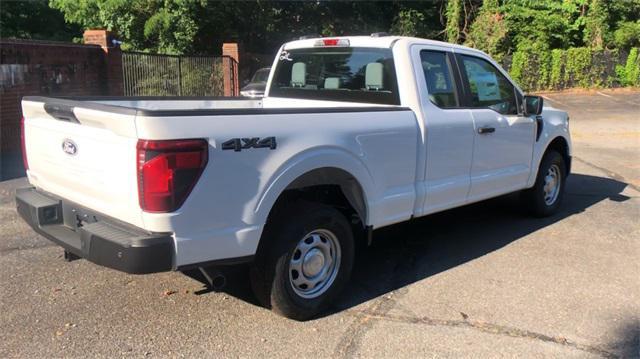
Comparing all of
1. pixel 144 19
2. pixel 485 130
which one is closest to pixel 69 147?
pixel 485 130

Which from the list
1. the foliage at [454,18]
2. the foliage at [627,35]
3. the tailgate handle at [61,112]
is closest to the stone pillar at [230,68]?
the foliage at [454,18]

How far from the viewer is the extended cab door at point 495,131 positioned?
5.41m

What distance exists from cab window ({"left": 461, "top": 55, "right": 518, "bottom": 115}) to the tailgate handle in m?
3.45

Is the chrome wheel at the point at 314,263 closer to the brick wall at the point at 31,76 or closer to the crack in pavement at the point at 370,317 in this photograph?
the crack in pavement at the point at 370,317

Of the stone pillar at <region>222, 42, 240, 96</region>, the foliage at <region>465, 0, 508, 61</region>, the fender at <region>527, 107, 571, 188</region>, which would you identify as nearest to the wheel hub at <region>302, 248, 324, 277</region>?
the fender at <region>527, 107, 571, 188</region>

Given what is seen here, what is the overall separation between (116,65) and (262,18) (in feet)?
37.5

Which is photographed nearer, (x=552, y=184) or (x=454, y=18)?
(x=552, y=184)

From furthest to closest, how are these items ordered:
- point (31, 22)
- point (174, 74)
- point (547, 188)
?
point (31, 22), point (174, 74), point (547, 188)

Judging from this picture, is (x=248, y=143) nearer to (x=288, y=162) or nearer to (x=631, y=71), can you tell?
(x=288, y=162)

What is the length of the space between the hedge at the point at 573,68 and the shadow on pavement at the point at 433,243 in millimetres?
19244

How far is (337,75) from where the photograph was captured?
5312 mm

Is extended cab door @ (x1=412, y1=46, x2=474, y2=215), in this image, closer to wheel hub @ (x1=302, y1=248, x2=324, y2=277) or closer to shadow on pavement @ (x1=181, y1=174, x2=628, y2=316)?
shadow on pavement @ (x1=181, y1=174, x2=628, y2=316)

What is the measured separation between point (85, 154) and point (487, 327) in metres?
2.89

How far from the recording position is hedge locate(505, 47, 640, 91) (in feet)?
85.4
